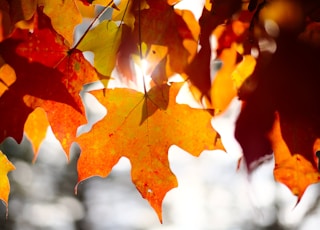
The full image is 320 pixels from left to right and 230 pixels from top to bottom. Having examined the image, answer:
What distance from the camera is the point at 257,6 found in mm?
780

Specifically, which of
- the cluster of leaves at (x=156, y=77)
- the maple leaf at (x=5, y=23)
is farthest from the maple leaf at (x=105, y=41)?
the maple leaf at (x=5, y=23)

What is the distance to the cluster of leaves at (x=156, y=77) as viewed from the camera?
73 centimetres

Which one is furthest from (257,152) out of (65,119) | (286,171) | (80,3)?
(80,3)

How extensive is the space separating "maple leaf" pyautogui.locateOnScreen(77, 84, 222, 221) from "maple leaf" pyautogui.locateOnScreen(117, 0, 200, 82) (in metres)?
0.06

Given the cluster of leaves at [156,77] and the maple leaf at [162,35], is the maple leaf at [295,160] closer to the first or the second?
the cluster of leaves at [156,77]

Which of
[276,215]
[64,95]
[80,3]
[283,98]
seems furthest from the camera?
[276,215]

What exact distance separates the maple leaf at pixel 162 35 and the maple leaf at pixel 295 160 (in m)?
0.23

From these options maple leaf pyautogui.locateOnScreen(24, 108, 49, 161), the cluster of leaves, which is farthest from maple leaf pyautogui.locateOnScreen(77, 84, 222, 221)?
maple leaf pyautogui.locateOnScreen(24, 108, 49, 161)

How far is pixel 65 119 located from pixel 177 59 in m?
0.25

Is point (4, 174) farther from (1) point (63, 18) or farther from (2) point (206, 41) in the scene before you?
(2) point (206, 41)

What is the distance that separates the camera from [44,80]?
828 millimetres

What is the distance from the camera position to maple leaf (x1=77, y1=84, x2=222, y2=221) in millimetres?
843

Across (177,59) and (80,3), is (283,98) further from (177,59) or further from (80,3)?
(80,3)

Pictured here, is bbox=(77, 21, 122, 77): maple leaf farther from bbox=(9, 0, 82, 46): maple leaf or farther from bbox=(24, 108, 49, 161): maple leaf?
bbox=(24, 108, 49, 161): maple leaf
